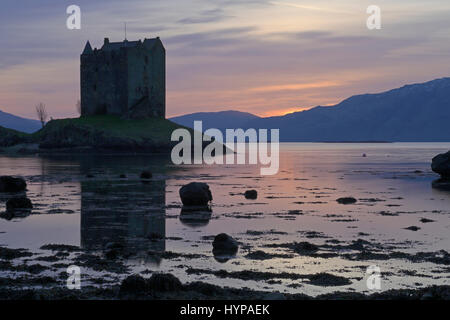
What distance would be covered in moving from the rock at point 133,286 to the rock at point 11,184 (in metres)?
29.3

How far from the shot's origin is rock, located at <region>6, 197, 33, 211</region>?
2959 centimetres

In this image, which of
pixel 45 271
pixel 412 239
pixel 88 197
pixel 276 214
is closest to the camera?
pixel 45 271

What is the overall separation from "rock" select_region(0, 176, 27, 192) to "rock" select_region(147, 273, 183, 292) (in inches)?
1155

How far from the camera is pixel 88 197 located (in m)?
36.1

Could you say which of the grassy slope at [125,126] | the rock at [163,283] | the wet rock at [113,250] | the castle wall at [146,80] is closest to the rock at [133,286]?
the rock at [163,283]

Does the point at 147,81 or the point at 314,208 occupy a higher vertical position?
the point at 147,81

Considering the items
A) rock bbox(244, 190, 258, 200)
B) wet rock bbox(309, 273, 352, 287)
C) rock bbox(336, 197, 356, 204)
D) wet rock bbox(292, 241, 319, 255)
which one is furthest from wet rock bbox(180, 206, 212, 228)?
wet rock bbox(309, 273, 352, 287)

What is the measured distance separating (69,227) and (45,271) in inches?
327

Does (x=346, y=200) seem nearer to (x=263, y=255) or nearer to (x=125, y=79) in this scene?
(x=263, y=255)

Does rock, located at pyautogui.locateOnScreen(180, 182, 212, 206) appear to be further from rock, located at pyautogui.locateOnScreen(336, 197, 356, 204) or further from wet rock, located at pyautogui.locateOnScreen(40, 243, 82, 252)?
wet rock, located at pyautogui.locateOnScreen(40, 243, 82, 252)

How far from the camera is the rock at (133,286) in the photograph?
42.7 ft

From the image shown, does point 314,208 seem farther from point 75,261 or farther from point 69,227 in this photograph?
point 75,261
